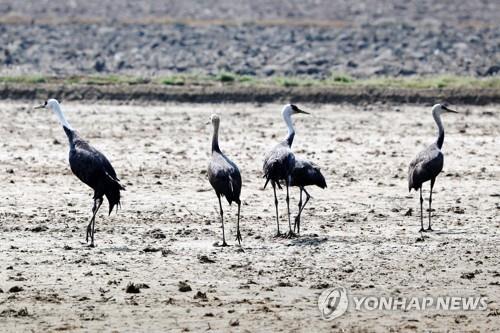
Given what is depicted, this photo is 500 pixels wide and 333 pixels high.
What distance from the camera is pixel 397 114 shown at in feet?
78.5

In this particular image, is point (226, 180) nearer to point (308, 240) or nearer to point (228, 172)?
point (228, 172)

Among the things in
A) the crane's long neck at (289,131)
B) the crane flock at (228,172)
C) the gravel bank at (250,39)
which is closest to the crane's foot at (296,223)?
the crane flock at (228,172)

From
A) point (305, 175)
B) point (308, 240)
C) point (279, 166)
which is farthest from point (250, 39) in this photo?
point (308, 240)

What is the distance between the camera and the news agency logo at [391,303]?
10.7 meters

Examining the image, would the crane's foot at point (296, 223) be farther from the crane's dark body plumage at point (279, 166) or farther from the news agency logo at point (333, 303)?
the news agency logo at point (333, 303)

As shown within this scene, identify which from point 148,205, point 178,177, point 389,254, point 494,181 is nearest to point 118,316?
point 389,254

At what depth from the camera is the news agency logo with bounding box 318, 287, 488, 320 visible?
1066 cm

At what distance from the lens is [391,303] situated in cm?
1084

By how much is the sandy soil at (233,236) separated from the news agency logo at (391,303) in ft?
0.41

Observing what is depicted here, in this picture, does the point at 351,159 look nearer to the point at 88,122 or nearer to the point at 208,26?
the point at 88,122

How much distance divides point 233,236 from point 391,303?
3.20 m

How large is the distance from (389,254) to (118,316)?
11.9 ft

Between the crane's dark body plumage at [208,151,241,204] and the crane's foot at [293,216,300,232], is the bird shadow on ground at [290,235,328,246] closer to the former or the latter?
the crane's foot at [293,216,300,232]

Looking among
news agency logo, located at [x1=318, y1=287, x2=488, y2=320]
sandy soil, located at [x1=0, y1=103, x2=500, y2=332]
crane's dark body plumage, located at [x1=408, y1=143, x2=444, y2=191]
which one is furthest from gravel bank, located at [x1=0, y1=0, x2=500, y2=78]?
news agency logo, located at [x1=318, y1=287, x2=488, y2=320]
